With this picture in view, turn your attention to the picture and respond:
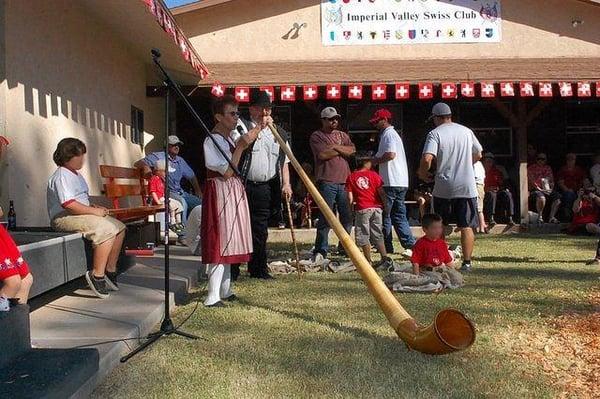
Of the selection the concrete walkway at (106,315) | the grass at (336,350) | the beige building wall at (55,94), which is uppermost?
the beige building wall at (55,94)

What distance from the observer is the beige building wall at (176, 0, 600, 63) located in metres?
Answer: 13.8

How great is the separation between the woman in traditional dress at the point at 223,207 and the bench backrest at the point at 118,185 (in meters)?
3.66

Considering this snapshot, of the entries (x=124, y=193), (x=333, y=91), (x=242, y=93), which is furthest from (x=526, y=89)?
(x=124, y=193)

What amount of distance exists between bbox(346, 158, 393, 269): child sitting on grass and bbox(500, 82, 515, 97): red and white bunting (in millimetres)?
5547

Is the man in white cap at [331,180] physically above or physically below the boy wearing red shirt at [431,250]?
above

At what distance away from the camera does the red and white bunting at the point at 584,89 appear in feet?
40.5

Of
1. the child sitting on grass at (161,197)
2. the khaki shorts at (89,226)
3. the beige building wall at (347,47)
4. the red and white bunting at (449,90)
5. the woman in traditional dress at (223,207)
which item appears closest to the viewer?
the woman in traditional dress at (223,207)

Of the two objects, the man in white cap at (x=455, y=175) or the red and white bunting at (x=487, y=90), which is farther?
the red and white bunting at (x=487, y=90)

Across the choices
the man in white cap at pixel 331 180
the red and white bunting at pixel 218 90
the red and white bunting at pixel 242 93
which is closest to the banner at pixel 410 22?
the red and white bunting at pixel 242 93

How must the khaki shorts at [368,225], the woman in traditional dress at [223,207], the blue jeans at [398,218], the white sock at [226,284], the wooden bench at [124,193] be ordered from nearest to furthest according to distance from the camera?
the woman in traditional dress at [223,207], the white sock at [226,284], the khaki shorts at [368,225], the wooden bench at [124,193], the blue jeans at [398,218]

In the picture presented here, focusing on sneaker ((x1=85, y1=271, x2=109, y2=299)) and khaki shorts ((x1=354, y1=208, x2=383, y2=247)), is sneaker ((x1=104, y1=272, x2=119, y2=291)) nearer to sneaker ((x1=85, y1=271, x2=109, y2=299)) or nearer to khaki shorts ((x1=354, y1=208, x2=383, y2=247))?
sneaker ((x1=85, y1=271, x2=109, y2=299))

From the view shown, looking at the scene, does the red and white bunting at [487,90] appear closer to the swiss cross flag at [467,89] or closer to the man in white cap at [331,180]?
the swiss cross flag at [467,89]

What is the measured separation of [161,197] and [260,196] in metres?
4.24

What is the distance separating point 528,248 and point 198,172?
25.2 feet
